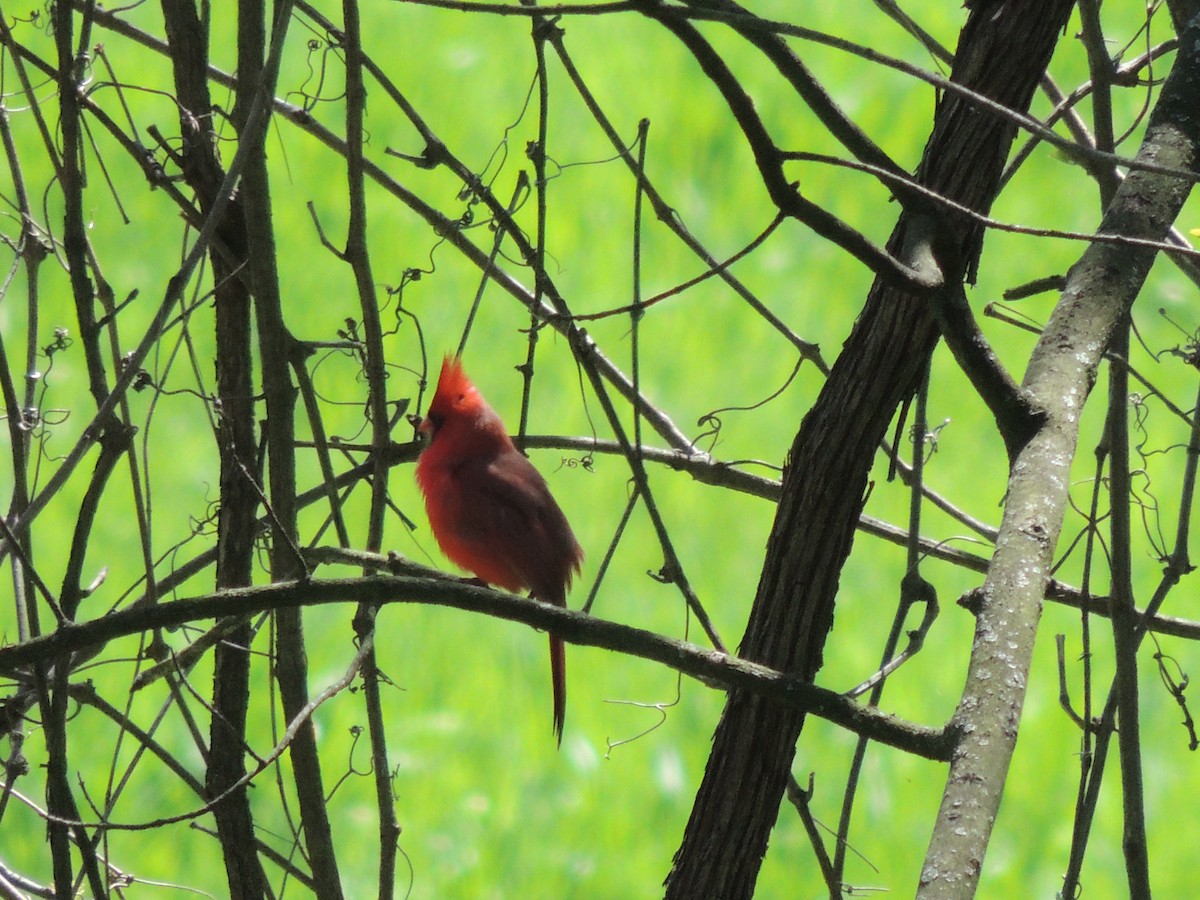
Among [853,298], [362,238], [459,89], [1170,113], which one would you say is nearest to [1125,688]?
[1170,113]

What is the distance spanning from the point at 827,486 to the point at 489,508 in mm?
1089

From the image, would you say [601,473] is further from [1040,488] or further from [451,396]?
[1040,488]

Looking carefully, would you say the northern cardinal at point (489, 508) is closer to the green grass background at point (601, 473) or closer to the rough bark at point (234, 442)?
the green grass background at point (601, 473)

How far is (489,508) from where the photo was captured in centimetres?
263

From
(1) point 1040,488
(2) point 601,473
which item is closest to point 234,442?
(1) point 1040,488

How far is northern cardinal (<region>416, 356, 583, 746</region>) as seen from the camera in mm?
2619

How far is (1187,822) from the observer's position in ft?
9.85

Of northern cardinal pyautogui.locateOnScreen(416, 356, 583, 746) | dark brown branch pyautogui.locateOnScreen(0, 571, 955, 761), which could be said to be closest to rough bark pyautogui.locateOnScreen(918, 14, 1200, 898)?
dark brown branch pyautogui.locateOnScreen(0, 571, 955, 761)

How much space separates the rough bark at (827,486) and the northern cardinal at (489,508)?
971 mm

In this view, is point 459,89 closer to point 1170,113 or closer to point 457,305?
point 457,305

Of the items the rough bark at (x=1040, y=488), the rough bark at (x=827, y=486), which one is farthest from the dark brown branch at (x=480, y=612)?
the rough bark at (x=827, y=486)

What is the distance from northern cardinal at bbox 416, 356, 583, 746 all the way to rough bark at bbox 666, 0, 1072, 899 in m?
0.97

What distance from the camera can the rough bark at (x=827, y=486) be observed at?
164 cm

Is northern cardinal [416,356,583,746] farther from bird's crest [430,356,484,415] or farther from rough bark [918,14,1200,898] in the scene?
rough bark [918,14,1200,898]
